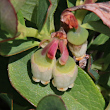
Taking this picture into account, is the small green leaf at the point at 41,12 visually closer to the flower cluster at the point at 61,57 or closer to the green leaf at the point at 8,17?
the flower cluster at the point at 61,57

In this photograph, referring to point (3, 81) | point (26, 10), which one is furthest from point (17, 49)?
point (3, 81)

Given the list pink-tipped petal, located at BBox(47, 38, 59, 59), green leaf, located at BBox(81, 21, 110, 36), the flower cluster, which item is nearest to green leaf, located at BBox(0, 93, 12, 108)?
the flower cluster

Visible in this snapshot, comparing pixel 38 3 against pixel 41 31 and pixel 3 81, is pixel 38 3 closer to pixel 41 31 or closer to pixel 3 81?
pixel 41 31

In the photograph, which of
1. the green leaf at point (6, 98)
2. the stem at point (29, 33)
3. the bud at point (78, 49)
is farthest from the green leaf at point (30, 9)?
the green leaf at point (6, 98)

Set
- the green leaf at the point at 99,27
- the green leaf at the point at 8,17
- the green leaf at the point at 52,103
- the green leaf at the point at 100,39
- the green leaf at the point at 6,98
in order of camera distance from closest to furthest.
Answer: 1. the green leaf at the point at 8,17
2. the green leaf at the point at 52,103
3. the green leaf at the point at 99,27
4. the green leaf at the point at 6,98
5. the green leaf at the point at 100,39

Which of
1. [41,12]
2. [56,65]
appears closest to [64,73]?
[56,65]

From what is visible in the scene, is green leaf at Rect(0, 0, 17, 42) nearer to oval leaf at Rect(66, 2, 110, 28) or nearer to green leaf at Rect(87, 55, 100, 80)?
oval leaf at Rect(66, 2, 110, 28)
